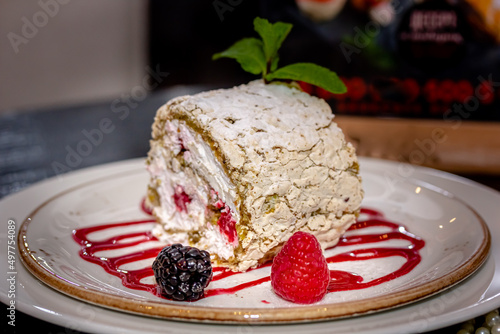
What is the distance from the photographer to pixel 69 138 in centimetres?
312

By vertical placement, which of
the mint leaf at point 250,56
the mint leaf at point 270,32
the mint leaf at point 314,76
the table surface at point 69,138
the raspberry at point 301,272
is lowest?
the table surface at point 69,138

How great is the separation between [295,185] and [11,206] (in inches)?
44.5

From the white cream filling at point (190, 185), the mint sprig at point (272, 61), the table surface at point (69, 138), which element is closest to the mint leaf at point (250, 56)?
the mint sprig at point (272, 61)

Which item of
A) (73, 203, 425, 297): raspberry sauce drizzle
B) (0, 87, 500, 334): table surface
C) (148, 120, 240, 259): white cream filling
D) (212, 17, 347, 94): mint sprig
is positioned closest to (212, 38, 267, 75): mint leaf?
(212, 17, 347, 94): mint sprig

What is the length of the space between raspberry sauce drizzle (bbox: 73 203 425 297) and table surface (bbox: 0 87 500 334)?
672 millimetres

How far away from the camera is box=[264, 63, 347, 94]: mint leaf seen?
1.96 metres

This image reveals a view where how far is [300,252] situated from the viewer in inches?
62.4

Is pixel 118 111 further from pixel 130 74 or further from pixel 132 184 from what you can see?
pixel 130 74

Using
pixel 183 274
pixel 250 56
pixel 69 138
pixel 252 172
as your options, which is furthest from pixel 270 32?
pixel 69 138

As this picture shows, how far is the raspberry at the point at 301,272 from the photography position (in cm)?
154

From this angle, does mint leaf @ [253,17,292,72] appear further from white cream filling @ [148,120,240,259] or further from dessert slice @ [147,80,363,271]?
white cream filling @ [148,120,240,259]

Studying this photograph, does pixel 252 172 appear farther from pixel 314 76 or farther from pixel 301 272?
pixel 314 76

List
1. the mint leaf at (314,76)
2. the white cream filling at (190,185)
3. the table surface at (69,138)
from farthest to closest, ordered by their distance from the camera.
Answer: the table surface at (69,138)
the mint leaf at (314,76)
the white cream filling at (190,185)

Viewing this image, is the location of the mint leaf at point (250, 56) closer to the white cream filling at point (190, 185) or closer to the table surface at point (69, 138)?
the white cream filling at point (190, 185)
